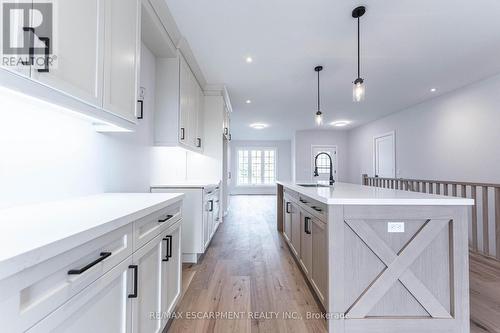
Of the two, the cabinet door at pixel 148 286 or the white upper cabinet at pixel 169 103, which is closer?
the cabinet door at pixel 148 286

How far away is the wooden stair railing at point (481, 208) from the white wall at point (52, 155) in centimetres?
440

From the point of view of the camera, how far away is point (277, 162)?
1109cm

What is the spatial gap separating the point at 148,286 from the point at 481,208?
4946mm

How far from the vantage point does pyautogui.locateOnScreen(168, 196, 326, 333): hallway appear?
5.72 feet

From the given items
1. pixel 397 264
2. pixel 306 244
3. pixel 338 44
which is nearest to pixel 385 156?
pixel 338 44

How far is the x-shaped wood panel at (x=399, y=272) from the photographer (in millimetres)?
1563

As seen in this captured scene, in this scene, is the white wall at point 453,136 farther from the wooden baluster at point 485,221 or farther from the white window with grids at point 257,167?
the white window with grids at point 257,167

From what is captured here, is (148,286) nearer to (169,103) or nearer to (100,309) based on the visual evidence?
(100,309)

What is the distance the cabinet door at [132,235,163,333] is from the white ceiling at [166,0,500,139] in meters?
2.12

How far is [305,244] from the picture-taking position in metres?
2.35

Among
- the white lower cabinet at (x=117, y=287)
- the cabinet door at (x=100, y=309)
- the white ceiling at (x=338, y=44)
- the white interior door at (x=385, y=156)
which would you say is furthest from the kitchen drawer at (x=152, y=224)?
the white interior door at (x=385, y=156)

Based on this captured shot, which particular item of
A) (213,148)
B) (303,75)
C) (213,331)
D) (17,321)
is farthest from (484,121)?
(17,321)

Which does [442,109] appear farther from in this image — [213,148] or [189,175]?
[189,175]

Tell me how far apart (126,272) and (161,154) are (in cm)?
211
